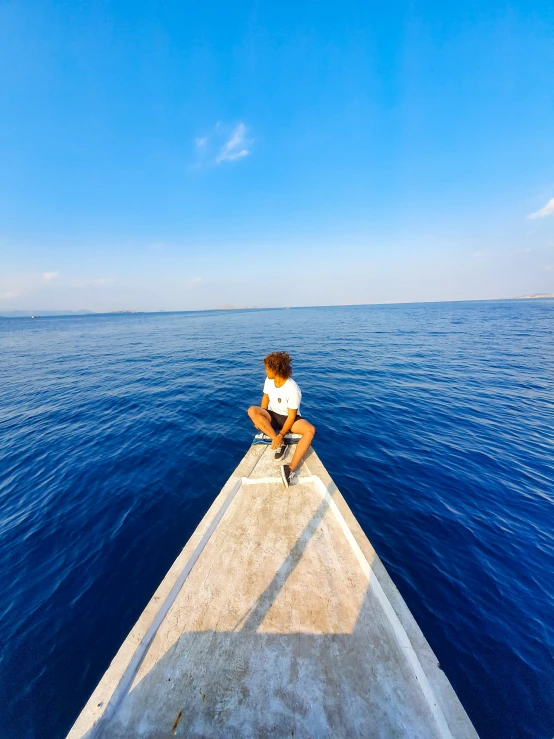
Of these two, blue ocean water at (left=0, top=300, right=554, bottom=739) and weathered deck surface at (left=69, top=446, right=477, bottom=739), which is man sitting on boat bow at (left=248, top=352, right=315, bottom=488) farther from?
blue ocean water at (left=0, top=300, right=554, bottom=739)

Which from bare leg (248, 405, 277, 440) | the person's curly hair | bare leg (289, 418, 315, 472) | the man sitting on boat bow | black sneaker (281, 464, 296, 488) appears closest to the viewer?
black sneaker (281, 464, 296, 488)

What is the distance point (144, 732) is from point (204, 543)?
1.71 m

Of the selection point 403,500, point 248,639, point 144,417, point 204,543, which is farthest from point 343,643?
point 144,417

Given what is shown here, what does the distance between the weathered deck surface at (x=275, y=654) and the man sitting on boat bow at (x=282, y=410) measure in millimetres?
1657

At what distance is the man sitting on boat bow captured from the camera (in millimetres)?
5109

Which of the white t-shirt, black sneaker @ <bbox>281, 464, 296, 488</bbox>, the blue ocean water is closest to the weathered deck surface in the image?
black sneaker @ <bbox>281, 464, 296, 488</bbox>

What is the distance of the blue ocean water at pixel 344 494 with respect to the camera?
3596 mm

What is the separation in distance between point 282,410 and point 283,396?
16.3 inches

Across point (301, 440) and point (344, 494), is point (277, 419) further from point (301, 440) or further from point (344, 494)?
point (344, 494)

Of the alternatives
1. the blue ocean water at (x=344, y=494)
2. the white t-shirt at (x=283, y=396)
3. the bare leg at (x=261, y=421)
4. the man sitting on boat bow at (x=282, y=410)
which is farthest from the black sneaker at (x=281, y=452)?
the blue ocean water at (x=344, y=494)

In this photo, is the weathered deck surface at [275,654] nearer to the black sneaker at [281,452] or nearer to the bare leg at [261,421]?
the black sneaker at [281,452]

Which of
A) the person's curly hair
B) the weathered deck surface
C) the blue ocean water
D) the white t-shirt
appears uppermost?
the person's curly hair

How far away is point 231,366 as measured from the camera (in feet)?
61.6

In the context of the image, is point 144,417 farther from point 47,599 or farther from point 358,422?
point 358,422
